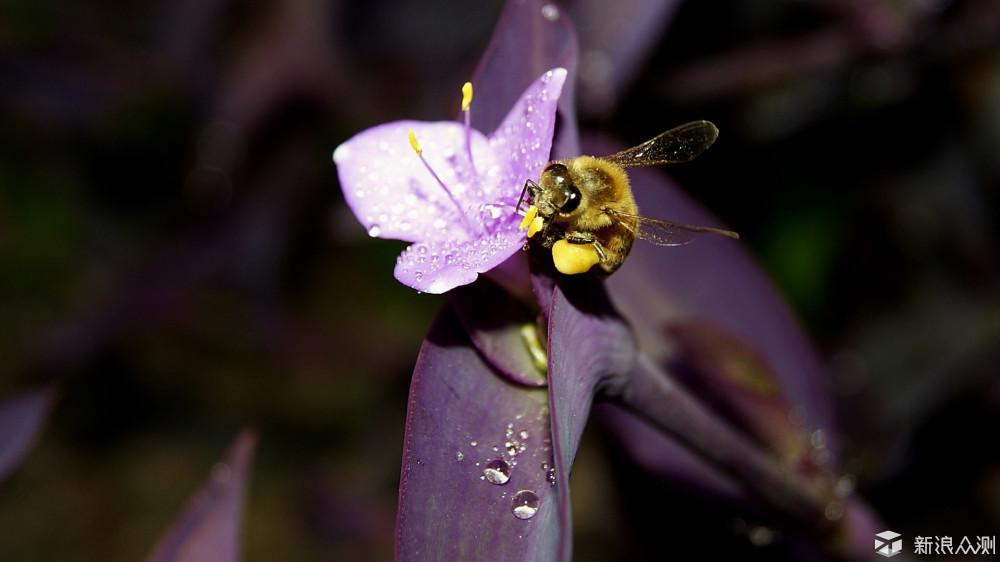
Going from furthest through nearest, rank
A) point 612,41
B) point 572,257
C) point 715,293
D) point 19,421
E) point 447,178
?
point 612,41 < point 715,293 < point 19,421 < point 447,178 < point 572,257

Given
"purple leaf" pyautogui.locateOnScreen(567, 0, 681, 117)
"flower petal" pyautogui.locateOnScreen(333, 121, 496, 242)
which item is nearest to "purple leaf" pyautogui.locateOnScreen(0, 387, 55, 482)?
"flower petal" pyautogui.locateOnScreen(333, 121, 496, 242)

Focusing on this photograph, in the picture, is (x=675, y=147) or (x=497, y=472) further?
(x=675, y=147)

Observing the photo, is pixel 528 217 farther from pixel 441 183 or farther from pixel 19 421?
pixel 19 421

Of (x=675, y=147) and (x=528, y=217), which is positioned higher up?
(x=675, y=147)

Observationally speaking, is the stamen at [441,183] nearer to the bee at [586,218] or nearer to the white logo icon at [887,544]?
the bee at [586,218]

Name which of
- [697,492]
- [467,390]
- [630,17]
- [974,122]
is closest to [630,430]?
[697,492]

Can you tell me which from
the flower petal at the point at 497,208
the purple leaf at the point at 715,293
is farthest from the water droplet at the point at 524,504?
the purple leaf at the point at 715,293

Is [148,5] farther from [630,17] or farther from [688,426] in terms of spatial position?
[688,426]

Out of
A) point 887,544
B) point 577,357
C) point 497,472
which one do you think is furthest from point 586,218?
point 887,544
